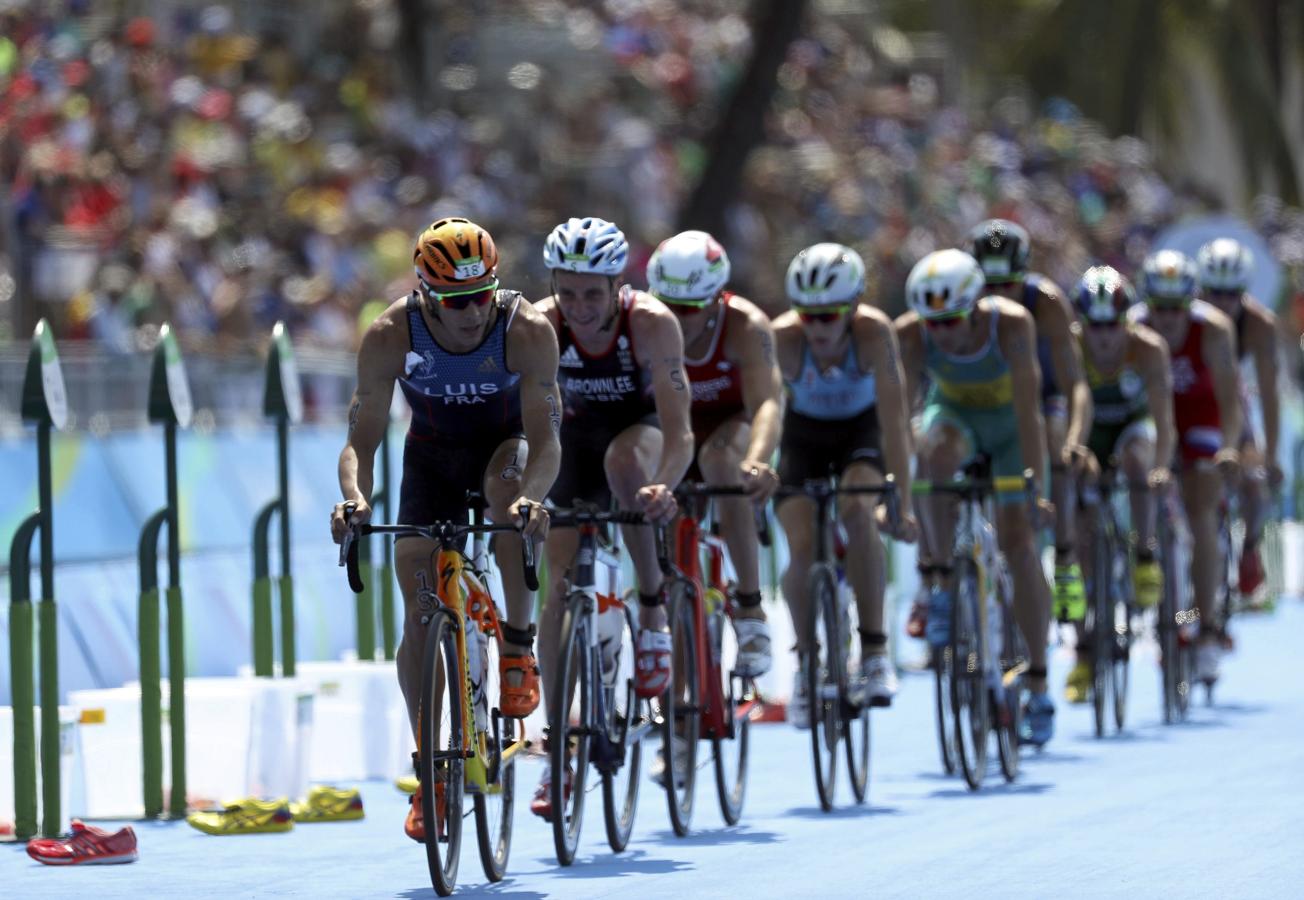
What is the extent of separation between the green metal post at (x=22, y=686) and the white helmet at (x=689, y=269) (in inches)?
92.3

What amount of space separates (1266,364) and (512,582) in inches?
283

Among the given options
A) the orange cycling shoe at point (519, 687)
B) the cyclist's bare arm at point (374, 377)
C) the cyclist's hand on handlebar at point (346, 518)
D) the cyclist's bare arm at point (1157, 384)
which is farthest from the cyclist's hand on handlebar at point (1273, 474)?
the cyclist's hand on handlebar at point (346, 518)

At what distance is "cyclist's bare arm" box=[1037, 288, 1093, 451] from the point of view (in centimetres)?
1197

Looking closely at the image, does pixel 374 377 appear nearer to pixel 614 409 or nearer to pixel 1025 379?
pixel 614 409

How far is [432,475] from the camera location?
7.81 metres

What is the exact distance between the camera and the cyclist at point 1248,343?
46.0 feet

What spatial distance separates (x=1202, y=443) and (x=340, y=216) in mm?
10675

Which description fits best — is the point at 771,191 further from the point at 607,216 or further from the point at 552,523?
the point at 552,523

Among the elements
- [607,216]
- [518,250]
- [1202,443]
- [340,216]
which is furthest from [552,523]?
[607,216]

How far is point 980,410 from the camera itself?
37.1 ft

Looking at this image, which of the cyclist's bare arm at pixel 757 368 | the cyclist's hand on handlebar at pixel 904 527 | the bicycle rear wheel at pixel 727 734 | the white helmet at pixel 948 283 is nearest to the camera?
the bicycle rear wheel at pixel 727 734

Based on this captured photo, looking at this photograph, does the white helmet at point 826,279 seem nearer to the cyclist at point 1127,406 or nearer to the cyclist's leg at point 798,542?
the cyclist's leg at point 798,542

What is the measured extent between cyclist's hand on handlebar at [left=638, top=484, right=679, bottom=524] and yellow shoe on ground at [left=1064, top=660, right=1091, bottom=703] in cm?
501

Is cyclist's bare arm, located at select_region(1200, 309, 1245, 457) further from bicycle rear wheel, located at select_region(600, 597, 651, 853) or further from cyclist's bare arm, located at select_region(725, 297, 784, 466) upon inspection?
bicycle rear wheel, located at select_region(600, 597, 651, 853)
